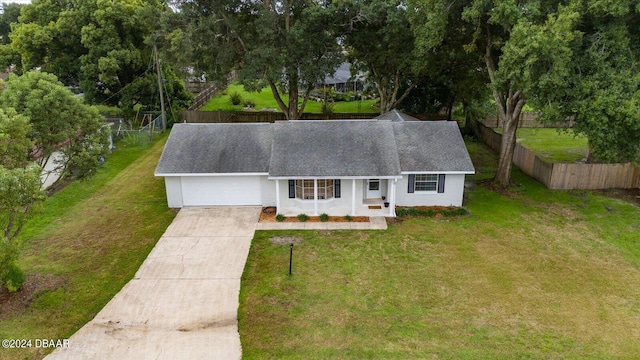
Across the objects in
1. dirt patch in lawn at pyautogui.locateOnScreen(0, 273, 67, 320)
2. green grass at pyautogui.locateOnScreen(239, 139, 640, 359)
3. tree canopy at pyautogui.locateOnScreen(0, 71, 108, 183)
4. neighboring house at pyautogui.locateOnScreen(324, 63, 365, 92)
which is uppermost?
tree canopy at pyautogui.locateOnScreen(0, 71, 108, 183)

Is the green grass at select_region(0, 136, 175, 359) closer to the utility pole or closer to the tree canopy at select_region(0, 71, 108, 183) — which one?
the tree canopy at select_region(0, 71, 108, 183)

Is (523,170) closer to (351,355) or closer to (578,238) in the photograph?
(578,238)

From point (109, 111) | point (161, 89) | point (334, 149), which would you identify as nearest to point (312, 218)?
point (334, 149)

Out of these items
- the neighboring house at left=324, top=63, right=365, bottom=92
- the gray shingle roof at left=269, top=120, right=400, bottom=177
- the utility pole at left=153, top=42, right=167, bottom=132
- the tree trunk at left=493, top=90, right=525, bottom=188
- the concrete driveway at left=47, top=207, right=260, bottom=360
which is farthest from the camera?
the neighboring house at left=324, top=63, right=365, bottom=92

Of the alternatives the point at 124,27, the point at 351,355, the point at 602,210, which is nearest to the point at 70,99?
the point at 351,355

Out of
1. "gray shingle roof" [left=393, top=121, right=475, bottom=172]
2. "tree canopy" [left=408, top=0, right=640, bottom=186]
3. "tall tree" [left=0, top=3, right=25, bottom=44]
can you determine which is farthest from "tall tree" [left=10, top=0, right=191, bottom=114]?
"tall tree" [left=0, top=3, right=25, bottom=44]

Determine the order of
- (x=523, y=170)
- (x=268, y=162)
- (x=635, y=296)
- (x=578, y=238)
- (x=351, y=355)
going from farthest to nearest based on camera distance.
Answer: (x=523, y=170), (x=268, y=162), (x=578, y=238), (x=635, y=296), (x=351, y=355)
